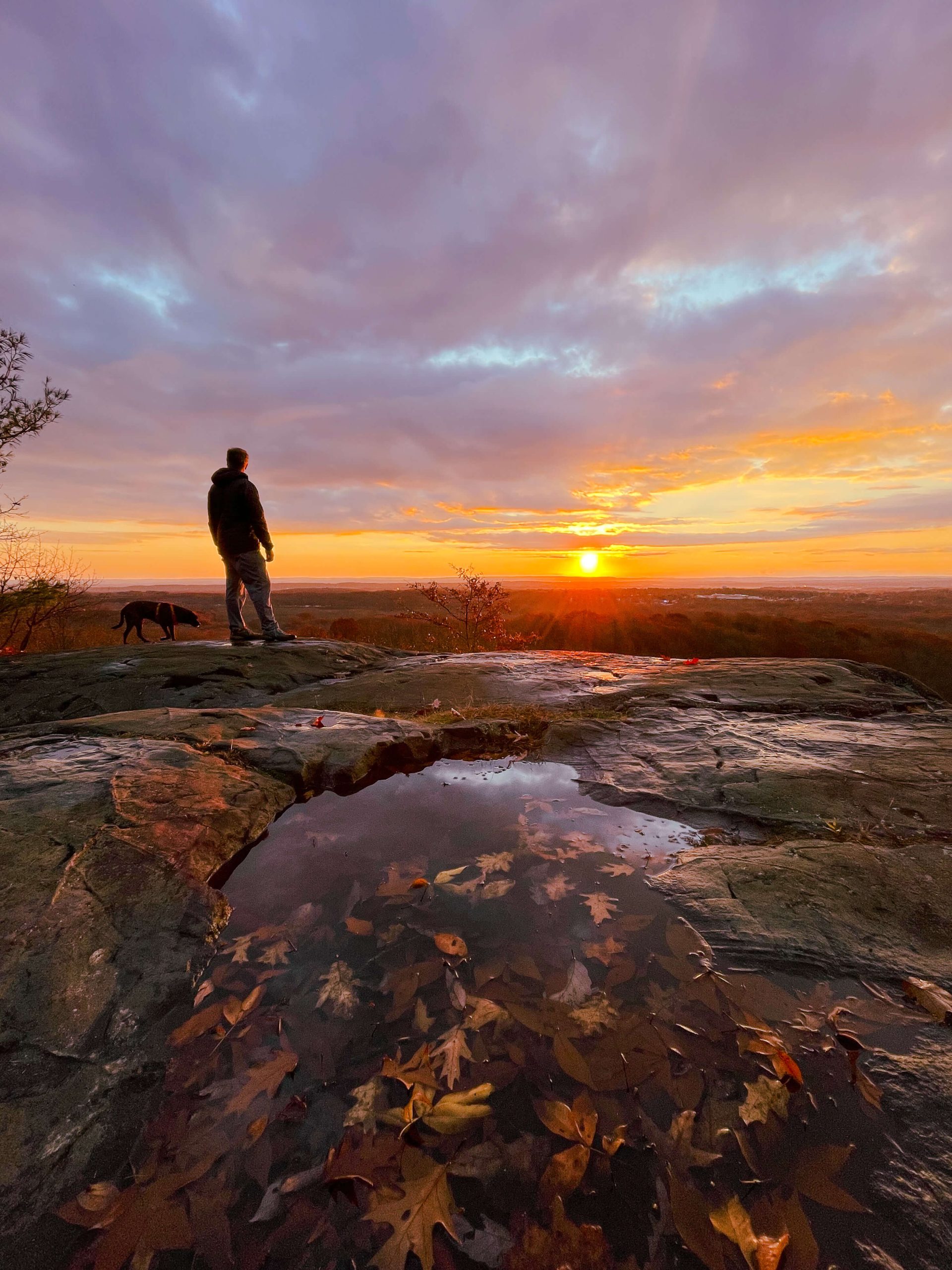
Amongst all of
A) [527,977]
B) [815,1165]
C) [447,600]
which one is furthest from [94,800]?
[447,600]

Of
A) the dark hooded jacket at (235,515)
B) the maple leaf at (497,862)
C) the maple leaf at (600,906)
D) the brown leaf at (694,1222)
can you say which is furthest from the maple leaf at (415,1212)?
the dark hooded jacket at (235,515)

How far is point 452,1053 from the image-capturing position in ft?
6.34

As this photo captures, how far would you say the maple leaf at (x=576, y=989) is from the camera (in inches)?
85.0

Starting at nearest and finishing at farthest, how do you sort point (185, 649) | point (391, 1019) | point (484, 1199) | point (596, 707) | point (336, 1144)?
point (484, 1199), point (336, 1144), point (391, 1019), point (596, 707), point (185, 649)

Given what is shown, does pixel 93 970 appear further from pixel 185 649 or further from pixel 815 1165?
pixel 185 649

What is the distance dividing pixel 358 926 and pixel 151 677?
639cm

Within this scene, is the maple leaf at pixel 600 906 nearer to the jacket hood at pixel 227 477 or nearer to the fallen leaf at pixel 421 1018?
the fallen leaf at pixel 421 1018

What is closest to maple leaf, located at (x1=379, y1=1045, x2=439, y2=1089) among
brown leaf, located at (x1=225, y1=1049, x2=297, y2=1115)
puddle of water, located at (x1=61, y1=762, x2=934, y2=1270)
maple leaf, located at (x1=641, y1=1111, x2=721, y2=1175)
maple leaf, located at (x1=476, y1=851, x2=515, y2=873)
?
puddle of water, located at (x1=61, y1=762, x2=934, y2=1270)

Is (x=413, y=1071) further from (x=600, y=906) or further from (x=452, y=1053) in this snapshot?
(x=600, y=906)

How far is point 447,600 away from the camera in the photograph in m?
23.2

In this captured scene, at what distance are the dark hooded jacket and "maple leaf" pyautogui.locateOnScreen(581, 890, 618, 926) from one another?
27.1 ft

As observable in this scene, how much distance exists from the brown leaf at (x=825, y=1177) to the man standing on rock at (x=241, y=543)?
29.4 feet

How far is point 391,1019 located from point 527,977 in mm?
625

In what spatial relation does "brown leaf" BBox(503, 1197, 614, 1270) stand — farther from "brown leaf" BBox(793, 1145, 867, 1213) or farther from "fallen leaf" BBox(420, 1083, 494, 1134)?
"brown leaf" BBox(793, 1145, 867, 1213)
